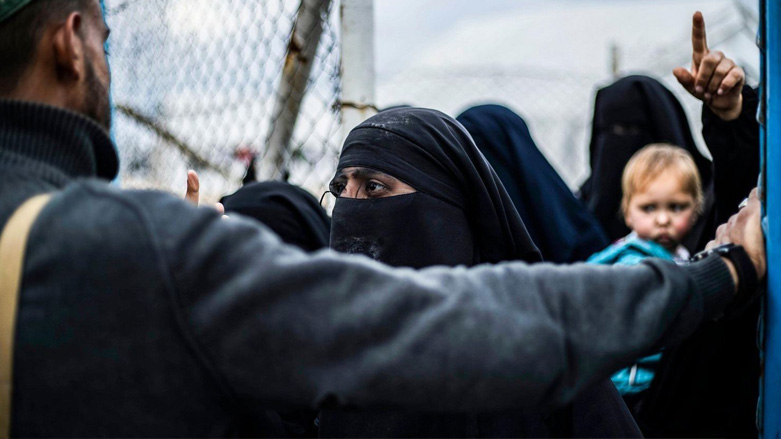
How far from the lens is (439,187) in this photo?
6.19ft

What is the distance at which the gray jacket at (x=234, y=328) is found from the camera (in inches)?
38.2

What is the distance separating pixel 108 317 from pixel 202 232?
160mm

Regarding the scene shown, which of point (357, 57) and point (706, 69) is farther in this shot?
point (357, 57)

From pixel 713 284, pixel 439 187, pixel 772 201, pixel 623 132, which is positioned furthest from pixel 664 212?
pixel 713 284

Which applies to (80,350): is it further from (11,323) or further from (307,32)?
(307,32)

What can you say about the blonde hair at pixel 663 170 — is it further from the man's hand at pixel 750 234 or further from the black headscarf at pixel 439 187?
the man's hand at pixel 750 234

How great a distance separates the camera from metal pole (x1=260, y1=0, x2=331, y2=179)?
2588 mm

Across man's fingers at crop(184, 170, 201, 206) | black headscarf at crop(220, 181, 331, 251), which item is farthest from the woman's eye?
black headscarf at crop(220, 181, 331, 251)

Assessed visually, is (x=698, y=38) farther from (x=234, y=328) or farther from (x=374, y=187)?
(x=234, y=328)

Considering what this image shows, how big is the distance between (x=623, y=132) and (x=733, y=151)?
198 centimetres

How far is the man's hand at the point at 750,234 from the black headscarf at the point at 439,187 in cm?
48

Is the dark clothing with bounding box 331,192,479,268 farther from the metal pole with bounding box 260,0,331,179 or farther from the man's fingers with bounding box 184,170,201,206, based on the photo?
the metal pole with bounding box 260,0,331,179

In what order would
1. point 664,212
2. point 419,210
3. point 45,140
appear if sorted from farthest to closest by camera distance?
point 664,212 → point 419,210 → point 45,140

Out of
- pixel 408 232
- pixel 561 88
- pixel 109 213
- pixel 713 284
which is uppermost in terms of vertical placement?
pixel 109 213
